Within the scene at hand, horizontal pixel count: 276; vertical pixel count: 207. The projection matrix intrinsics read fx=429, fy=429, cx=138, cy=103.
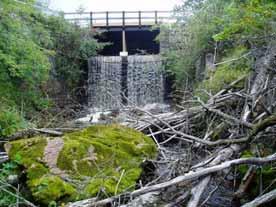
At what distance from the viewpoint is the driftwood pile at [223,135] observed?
369 cm

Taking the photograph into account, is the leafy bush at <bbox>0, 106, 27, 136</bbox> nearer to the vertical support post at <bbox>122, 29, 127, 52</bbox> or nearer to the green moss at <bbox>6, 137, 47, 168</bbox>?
the green moss at <bbox>6, 137, 47, 168</bbox>

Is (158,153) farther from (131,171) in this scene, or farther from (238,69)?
(238,69)

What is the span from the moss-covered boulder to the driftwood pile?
0.38m

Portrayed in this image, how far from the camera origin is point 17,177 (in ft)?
17.8

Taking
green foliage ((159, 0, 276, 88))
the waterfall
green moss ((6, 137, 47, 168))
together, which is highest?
green foliage ((159, 0, 276, 88))

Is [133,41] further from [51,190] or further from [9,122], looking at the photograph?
[51,190]

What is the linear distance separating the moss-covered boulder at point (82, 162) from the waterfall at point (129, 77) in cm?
1020

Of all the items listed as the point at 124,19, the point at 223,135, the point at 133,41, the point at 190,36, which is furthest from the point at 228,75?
the point at 133,41

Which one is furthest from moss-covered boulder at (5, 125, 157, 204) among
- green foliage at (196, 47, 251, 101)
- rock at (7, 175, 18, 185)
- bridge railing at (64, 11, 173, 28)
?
bridge railing at (64, 11, 173, 28)

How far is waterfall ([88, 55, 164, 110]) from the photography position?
16547mm

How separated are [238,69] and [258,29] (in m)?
2.12

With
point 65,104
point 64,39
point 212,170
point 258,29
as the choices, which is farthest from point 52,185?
point 64,39

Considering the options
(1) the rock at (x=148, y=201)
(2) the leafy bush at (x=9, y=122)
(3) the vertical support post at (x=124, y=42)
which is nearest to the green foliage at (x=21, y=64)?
(2) the leafy bush at (x=9, y=122)

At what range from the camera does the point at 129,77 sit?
16.9 metres
